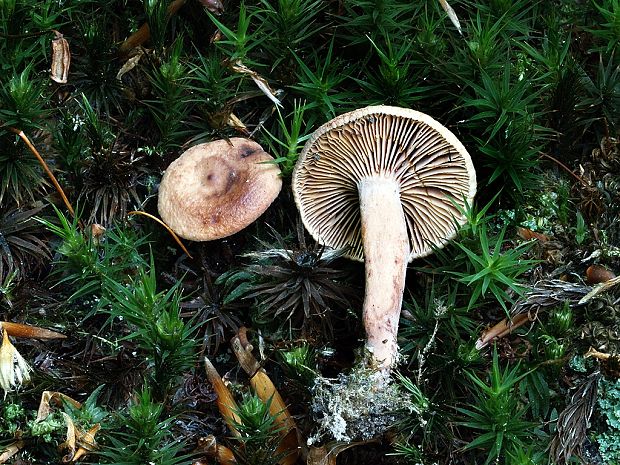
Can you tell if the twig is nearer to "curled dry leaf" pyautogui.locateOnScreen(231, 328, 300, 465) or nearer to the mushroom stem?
the mushroom stem

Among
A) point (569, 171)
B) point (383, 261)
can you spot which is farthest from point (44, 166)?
point (569, 171)

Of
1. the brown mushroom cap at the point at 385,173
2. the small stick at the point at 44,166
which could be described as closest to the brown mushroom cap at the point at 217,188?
the brown mushroom cap at the point at 385,173

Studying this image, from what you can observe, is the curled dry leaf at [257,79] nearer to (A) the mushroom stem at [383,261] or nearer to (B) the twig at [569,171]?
(A) the mushroom stem at [383,261]

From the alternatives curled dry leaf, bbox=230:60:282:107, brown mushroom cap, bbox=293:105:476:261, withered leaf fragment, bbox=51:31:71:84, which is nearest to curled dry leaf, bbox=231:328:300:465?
brown mushroom cap, bbox=293:105:476:261

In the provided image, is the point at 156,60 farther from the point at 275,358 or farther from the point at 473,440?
the point at 473,440

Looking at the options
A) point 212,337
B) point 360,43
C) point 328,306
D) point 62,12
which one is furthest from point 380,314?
point 62,12

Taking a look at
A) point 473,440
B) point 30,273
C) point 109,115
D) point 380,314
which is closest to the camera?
point 473,440

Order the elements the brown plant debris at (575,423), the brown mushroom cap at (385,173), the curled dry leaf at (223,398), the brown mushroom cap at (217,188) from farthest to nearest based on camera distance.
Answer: the brown mushroom cap at (217,188) < the brown mushroom cap at (385,173) < the curled dry leaf at (223,398) < the brown plant debris at (575,423)
